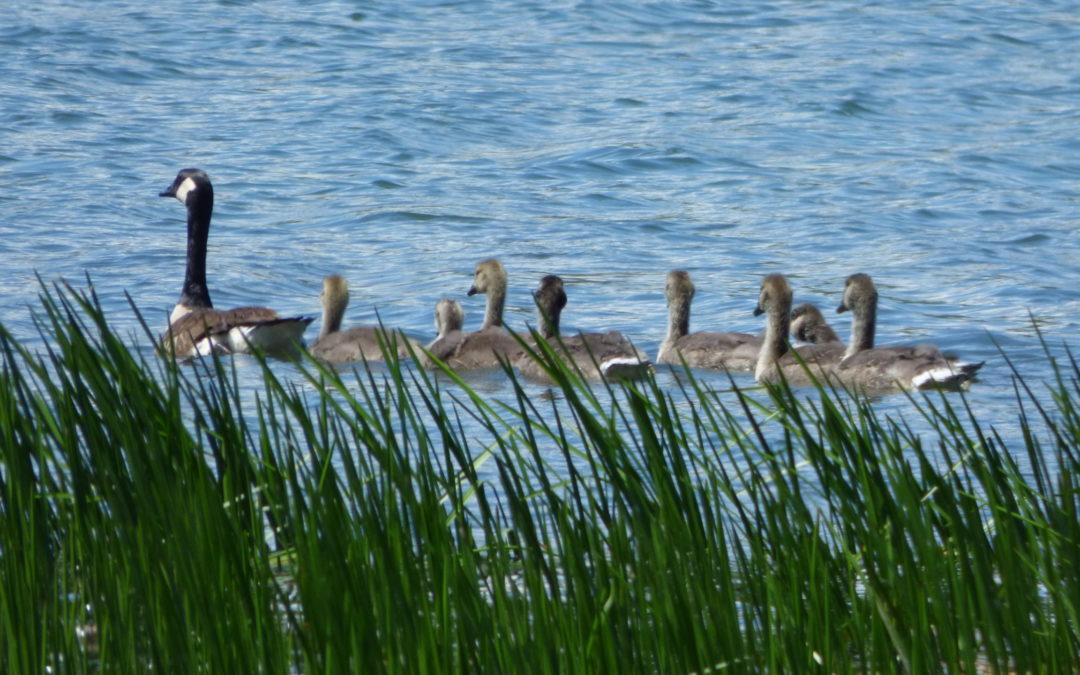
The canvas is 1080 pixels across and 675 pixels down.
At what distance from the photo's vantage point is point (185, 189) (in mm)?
14469

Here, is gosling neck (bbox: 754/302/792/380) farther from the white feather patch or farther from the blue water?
the white feather patch

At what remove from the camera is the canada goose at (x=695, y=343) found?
36.9 feet

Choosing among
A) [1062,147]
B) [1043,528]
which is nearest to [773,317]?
[1043,528]

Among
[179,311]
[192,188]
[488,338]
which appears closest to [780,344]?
[488,338]

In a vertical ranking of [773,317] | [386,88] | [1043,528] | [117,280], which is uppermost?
[386,88]

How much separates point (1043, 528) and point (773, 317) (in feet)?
23.7

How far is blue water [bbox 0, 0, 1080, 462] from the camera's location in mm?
13836

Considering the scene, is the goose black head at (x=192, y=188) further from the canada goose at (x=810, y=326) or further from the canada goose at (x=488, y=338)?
the canada goose at (x=810, y=326)

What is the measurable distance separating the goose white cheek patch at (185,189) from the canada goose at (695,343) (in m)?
4.51

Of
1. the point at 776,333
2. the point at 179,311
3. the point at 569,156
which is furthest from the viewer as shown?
the point at 569,156

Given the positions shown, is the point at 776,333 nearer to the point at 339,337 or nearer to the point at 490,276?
the point at 490,276

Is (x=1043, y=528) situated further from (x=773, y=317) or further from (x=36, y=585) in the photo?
(x=773, y=317)

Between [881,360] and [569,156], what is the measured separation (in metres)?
9.58

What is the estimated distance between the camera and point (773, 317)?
1121cm
